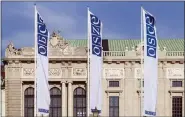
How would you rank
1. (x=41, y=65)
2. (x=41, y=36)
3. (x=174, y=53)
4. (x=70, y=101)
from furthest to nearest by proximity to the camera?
(x=174, y=53) → (x=70, y=101) → (x=41, y=65) → (x=41, y=36)

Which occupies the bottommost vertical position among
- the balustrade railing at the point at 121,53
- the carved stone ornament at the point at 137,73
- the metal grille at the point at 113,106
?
the metal grille at the point at 113,106

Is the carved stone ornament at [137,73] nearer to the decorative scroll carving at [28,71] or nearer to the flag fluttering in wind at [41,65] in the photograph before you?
the decorative scroll carving at [28,71]

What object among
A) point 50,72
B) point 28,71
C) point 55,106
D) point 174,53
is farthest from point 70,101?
point 174,53

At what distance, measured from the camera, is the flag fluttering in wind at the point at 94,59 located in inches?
2307

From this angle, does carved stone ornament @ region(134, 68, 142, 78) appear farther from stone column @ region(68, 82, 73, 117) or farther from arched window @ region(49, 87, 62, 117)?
arched window @ region(49, 87, 62, 117)

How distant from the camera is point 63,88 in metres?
67.5

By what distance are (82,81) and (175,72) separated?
384 inches

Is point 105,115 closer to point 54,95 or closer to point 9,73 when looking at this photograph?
point 54,95

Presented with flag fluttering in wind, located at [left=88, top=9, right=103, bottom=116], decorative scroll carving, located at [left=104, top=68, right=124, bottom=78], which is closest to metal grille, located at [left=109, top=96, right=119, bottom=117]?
decorative scroll carving, located at [left=104, top=68, right=124, bottom=78]

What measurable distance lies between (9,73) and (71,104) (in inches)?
284

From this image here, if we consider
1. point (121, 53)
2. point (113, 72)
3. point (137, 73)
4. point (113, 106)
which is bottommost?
point (113, 106)

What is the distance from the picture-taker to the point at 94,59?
59656mm

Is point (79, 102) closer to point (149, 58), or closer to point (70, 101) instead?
point (70, 101)

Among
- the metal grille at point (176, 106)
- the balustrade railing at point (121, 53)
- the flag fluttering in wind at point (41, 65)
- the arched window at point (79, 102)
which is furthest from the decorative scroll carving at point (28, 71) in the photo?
the metal grille at point (176, 106)
